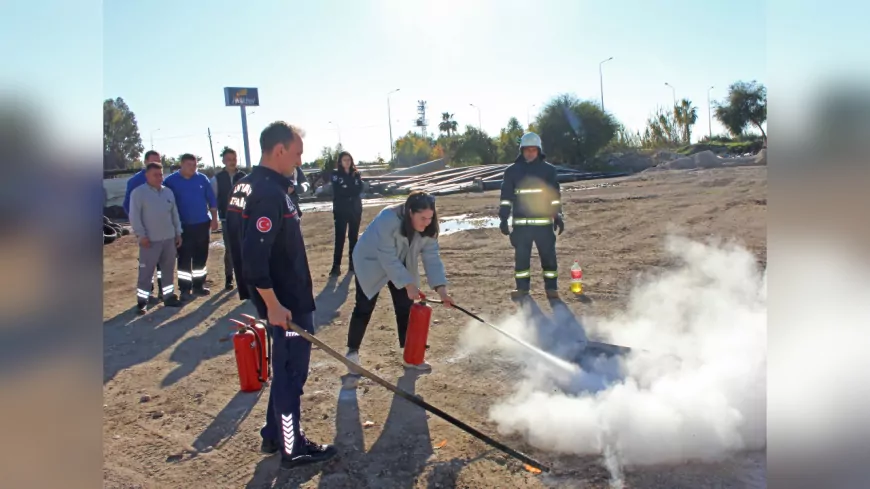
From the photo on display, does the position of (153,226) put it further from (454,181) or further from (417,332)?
(454,181)

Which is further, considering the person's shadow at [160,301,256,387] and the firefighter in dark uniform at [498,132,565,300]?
the firefighter in dark uniform at [498,132,565,300]

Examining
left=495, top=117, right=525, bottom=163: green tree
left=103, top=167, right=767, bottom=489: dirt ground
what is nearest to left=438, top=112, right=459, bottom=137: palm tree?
left=495, top=117, right=525, bottom=163: green tree

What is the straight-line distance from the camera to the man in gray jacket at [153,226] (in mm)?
6852

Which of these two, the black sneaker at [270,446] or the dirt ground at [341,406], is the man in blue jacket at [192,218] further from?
the black sneaker at [270,446]

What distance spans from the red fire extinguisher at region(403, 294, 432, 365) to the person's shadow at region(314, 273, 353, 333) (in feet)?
5.26

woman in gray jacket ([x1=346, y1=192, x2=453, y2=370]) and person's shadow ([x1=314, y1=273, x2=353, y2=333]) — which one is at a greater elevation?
woman in gray jacket ([x1=346, y1=192, x2=453, y2=370])

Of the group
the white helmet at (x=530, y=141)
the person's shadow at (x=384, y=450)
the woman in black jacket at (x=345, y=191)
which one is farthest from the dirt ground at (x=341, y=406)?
the white helmet at (x=530, y=141)

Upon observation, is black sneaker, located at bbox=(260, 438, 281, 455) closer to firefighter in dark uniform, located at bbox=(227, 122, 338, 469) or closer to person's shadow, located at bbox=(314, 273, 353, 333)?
firefighter in dark uniform, located at bbox=(227, 122, 338, 469)

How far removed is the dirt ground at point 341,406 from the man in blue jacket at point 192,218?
15.6 inches

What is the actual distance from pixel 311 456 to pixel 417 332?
143 cm

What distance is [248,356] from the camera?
3881 millimetres

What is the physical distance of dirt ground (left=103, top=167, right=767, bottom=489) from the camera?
314 centimetres

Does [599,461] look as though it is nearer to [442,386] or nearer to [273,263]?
[442,386]
